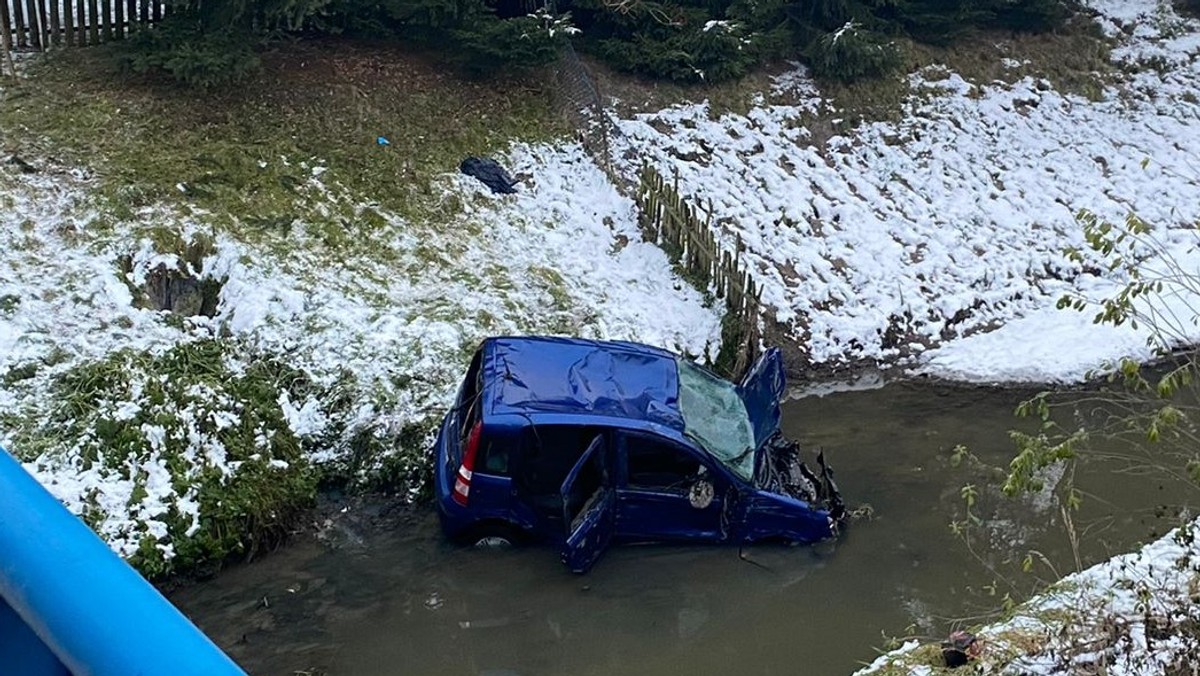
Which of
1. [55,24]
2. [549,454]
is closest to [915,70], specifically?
[549,454]

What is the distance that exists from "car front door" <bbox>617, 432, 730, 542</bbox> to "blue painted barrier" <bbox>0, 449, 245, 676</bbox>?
6646 millimetres

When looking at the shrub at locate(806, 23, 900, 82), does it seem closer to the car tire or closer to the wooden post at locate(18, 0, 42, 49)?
the car tire

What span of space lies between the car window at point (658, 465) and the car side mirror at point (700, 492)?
5 centimetres

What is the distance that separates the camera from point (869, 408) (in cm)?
1078

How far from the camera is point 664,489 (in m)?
7.86

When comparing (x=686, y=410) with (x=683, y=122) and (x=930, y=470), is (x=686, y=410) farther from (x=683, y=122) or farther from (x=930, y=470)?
(x=683, y=122)

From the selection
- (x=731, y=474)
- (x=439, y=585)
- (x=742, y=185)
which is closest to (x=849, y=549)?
(x=731, y=474)

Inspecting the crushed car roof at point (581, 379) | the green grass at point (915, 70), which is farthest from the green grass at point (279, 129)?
the crushed car roof at point (581, 379)

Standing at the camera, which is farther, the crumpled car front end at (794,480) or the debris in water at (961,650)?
the crumpled car front end at (794,480)

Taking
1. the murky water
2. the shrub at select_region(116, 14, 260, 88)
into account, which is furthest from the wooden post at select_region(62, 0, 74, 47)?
the murky water

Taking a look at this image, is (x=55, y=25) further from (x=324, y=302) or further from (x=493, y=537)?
(x=493, y=537)

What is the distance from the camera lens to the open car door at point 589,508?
7.44 metres

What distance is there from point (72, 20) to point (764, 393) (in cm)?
876

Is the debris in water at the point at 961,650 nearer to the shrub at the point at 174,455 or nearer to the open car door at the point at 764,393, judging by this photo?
the open car door at the point at 764,393
